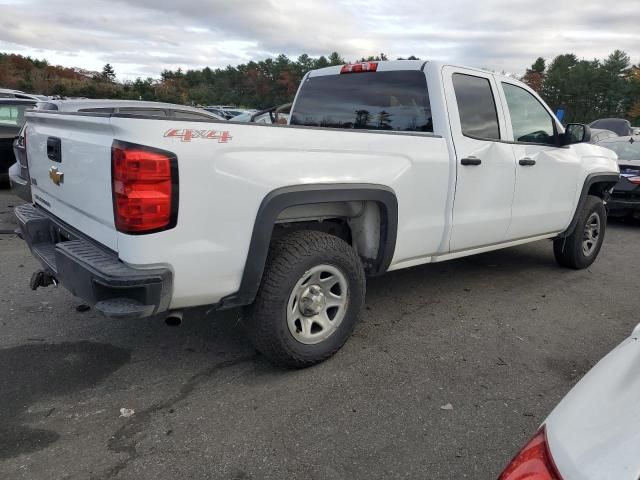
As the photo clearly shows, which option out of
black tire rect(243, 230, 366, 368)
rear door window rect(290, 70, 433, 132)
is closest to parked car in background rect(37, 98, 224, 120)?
rear door window rect(290, 70, 433, 132)

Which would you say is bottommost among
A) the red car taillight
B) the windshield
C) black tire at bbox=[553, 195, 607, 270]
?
black tire at bbox=[553, 195, 607, 270]

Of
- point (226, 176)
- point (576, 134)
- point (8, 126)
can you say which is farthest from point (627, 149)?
point (8, 126)

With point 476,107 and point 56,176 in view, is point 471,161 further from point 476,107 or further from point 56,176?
point 56,176

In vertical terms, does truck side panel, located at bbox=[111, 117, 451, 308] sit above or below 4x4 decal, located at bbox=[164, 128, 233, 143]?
below

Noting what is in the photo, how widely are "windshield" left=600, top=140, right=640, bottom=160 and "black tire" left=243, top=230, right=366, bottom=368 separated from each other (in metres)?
8.11

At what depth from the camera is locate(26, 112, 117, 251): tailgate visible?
105 inches

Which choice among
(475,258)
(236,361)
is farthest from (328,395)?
(475,258)

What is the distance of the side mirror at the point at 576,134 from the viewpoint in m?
4.95

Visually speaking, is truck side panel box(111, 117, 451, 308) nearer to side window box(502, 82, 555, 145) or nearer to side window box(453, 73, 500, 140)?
side window box(453, 73, 500, 140)

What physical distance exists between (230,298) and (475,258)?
4086 millimetres

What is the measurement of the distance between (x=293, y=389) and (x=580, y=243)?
13.1ft

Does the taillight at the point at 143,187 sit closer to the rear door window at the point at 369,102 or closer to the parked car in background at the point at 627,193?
the rear door window at the point at 369,102

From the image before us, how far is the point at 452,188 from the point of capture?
3.93m

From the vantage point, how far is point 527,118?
4859 mm
